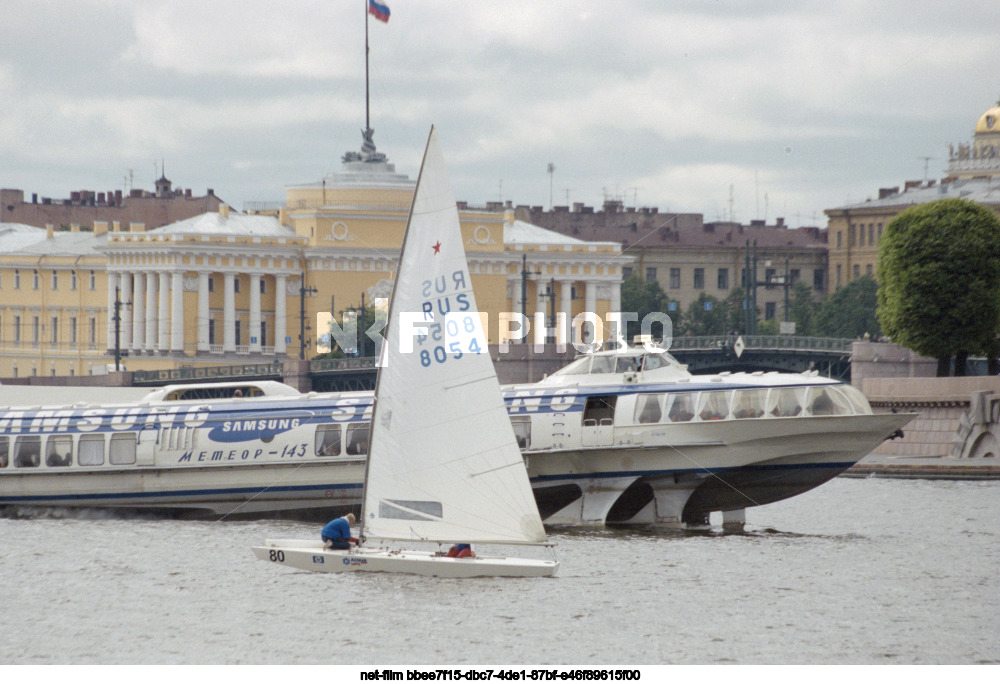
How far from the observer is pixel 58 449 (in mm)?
41344

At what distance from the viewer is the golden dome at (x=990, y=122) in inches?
5576

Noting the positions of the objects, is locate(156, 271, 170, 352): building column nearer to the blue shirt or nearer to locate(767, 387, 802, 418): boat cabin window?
locate(767, 387, 802, 418): boat cabin window

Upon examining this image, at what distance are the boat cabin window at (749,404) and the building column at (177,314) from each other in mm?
72988

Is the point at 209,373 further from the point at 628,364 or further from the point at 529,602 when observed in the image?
the point at 529,602

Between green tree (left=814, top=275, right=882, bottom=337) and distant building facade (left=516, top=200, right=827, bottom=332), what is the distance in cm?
1984

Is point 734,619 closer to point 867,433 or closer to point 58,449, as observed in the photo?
point 867,433

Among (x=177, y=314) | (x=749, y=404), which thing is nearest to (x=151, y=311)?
(x=177, y=314)

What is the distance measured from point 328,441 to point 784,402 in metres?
8.89

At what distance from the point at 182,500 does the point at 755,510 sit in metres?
13.2

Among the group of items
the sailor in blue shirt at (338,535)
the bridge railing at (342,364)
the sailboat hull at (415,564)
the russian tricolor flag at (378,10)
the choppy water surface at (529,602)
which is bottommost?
the choppy water surface at (529,602)

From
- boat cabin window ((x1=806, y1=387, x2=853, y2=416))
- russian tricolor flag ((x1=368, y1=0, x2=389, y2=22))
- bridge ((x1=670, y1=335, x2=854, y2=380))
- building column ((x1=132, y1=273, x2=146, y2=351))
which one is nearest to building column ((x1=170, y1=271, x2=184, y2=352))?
building column ((x1=132, y1=273, x2=146, y2=351))

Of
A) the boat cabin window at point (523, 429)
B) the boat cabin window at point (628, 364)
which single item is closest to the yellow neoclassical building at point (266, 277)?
the boat cabin window at point (628, 364)

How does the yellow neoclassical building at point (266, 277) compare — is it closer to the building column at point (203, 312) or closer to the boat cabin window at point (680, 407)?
the building column at point (203, 312)
